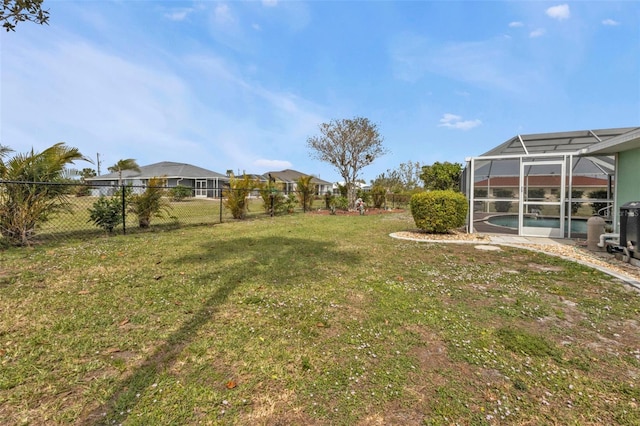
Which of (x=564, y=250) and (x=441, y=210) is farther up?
(x=441, y=210)

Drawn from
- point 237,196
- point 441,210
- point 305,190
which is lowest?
point 441,210

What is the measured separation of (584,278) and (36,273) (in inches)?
337

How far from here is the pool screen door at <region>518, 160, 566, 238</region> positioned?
9.04 metres

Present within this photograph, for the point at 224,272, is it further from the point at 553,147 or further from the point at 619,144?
the point at 553,147

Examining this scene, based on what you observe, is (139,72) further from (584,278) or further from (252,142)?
(584,278)

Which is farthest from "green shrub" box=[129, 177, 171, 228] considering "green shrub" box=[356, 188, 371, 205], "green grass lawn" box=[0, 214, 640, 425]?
"green shrub" box=[356, 188, 371, 205]

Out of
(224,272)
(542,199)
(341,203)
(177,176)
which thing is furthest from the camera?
(177,176)

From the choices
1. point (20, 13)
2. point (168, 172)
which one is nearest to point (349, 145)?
point (20, 13)

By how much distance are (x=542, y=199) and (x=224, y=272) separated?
10.3m

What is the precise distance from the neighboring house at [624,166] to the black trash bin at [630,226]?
1.89m

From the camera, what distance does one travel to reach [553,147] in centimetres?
1023

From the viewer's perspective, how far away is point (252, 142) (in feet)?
71.6

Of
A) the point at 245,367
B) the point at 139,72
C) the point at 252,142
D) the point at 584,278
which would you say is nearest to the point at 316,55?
the point at 139,72

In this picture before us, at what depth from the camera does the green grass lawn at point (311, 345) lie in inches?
70.5
